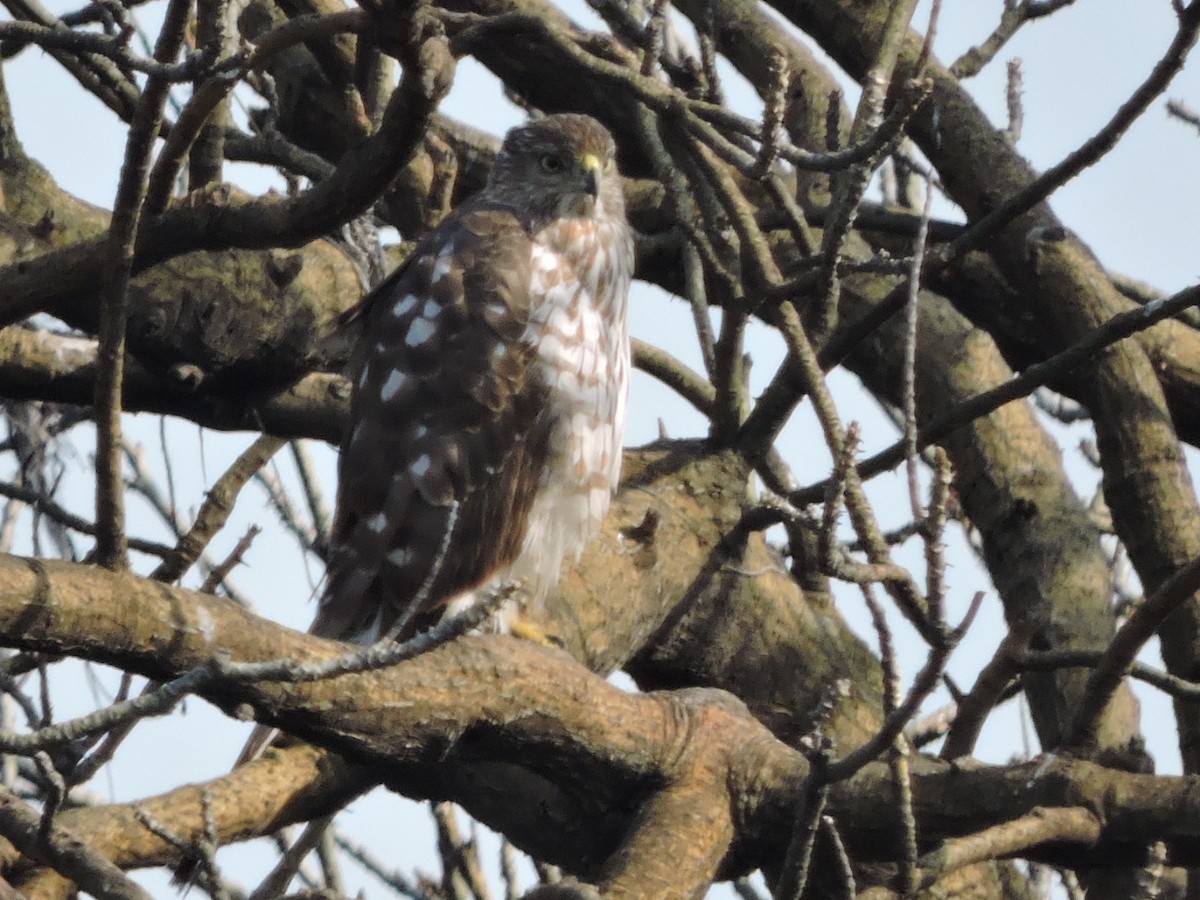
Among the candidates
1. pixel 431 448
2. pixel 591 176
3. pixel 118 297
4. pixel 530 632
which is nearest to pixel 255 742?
pixel 530 632

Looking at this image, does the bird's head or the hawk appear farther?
the bird's head

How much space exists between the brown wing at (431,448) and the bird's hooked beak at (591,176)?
498mm

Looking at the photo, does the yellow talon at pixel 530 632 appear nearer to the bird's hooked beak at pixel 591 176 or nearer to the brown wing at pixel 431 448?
the brown wing at pixel 431 448

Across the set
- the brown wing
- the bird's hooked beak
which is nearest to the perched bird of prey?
the brown wing

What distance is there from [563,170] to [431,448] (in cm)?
104

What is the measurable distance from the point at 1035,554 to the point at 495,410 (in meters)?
1.56

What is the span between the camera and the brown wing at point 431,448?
471cm

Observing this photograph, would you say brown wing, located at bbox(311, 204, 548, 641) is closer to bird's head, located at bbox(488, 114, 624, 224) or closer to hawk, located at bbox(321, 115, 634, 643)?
hawk, located at bbox(321, 115, 634, 643)

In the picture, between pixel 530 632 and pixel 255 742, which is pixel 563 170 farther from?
pixel 255 742

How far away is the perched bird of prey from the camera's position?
4711mm

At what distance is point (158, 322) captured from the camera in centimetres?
432

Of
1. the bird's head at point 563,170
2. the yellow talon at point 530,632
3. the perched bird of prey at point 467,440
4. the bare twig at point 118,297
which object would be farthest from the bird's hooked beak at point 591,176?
the bare twig at point 118,297

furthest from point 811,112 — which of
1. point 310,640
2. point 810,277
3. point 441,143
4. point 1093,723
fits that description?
point 310,640

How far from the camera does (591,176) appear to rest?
516 cm
